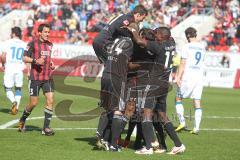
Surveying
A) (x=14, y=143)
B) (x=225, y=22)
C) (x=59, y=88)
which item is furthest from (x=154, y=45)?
(x=225, y=22)

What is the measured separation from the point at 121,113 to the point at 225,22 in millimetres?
30830

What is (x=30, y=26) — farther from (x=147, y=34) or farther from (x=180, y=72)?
(x=147, y=34)

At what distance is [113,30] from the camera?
1320 centimetres

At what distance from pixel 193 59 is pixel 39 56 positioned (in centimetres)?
404

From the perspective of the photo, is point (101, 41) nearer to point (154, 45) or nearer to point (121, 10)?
point (154, 45)

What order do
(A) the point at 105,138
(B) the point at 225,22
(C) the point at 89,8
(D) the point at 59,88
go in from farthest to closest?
1. (C) the point at 89,8
2. (B) the point at 225,22
3. (D) the point at 59,88
4. (A) the point at 105,138

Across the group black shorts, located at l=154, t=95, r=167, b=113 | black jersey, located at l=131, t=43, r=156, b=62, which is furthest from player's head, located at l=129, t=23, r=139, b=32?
black shorts, located at l=154, t=95, r=167, b=113

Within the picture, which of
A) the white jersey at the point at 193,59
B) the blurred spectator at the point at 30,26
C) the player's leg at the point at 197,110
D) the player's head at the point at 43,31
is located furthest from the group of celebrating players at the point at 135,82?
the blurred spectator at the point at 30,26

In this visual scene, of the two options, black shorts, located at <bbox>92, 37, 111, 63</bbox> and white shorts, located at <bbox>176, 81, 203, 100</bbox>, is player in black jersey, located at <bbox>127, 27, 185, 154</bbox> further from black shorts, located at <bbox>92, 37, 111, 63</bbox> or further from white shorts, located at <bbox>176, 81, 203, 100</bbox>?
white shorts, located at <bbox>176, 81, 203, 100</bbox>

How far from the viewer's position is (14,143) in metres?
13.2

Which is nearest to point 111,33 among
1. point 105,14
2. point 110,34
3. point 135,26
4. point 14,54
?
point 110,34

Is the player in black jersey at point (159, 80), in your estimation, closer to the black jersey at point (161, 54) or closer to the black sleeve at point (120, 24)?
the black jersey at point (161, 54)

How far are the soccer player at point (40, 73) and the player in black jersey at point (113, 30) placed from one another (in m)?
1.98

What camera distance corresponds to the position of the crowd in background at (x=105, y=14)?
42312 mm
